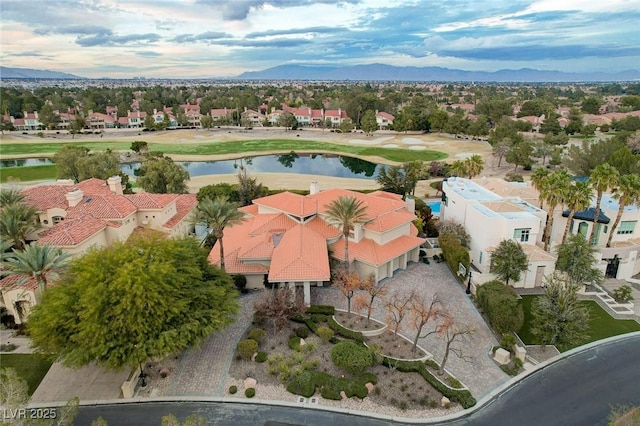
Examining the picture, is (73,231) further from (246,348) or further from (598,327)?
(598,327)

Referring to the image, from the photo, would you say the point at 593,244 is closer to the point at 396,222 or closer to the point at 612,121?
the point at 396,222

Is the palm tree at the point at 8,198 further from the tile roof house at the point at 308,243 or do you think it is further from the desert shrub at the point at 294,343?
the desert shrub at the point at 294,343

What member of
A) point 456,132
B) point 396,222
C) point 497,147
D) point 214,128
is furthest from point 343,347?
point 214,128

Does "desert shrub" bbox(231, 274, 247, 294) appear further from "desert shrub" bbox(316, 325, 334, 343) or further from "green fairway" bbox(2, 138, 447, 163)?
"green fairway" bbox(2, 138, 447, 163)

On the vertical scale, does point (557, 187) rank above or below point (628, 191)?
above

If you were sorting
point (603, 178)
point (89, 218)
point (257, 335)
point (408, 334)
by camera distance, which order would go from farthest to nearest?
point (603, 178)
point (89, 218)
point (408, 334)
point (257, 335)

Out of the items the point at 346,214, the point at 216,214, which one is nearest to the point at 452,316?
the point at 346,214
